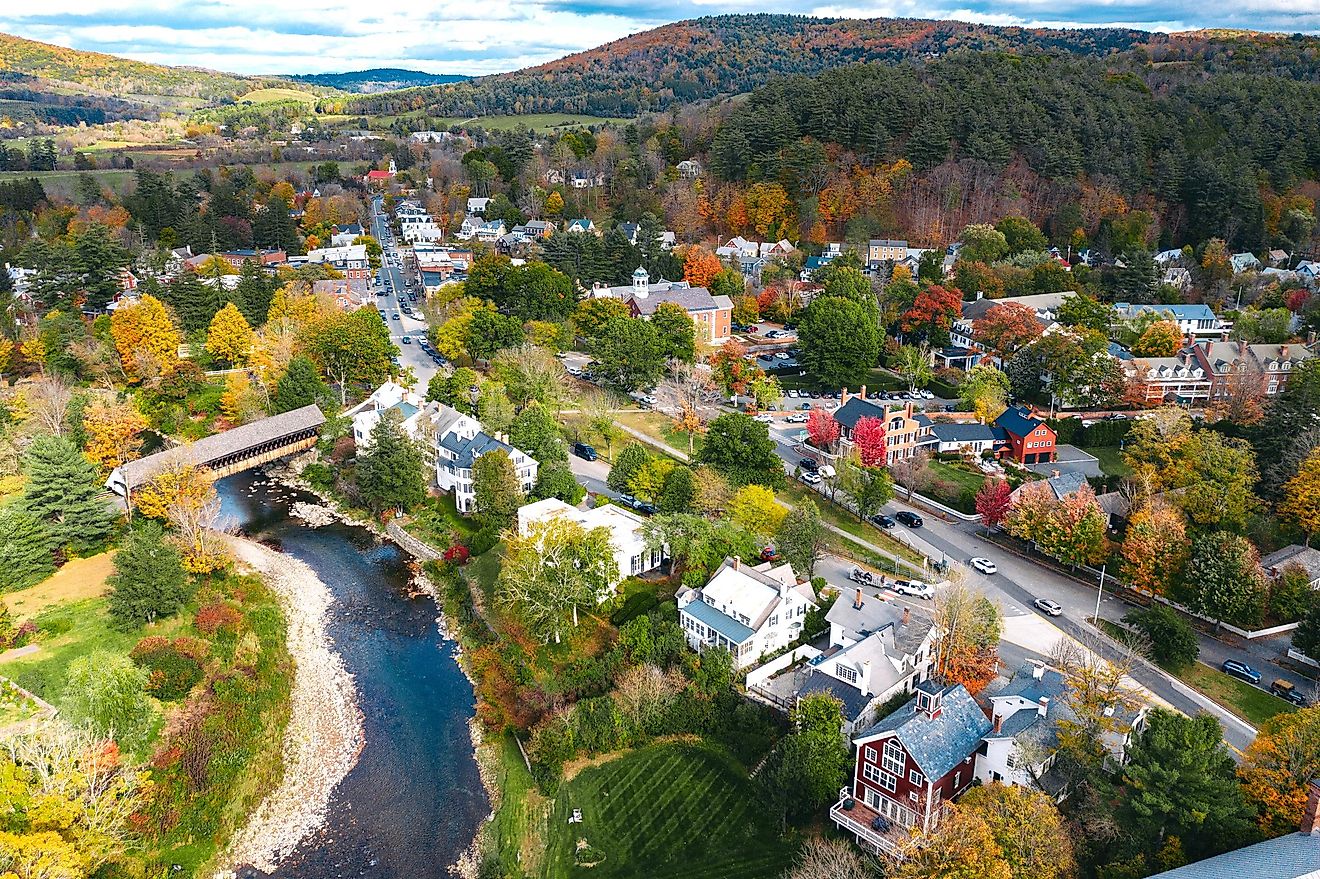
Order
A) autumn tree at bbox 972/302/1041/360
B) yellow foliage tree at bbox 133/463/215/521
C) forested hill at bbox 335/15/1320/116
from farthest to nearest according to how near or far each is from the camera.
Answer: forested hill at bbox 335/15/1320/116, autumn tree at bbox 972/302/1041/360, yellow foliage tree at bbox 133/463/215/521

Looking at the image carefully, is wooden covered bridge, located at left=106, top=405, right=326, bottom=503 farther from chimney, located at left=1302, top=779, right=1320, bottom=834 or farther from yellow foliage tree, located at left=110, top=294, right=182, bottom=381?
chimney, located at left=1302, top=779, right=1320, bottom=834

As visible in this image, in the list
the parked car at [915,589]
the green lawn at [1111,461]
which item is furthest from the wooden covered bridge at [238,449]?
the green lawn at [1111,461]

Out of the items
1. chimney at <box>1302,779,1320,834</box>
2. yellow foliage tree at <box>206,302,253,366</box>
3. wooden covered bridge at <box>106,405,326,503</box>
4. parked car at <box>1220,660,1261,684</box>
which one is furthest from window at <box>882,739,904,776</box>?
yellow foliage tree at <box>206,302,253,366</box>

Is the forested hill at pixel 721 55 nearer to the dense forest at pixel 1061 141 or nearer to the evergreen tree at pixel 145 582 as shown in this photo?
the dense forest at pixel 1061 141

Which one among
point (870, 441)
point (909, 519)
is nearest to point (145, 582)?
point (909, 519)

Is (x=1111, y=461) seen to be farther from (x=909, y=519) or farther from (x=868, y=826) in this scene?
(x=868, y=826)
